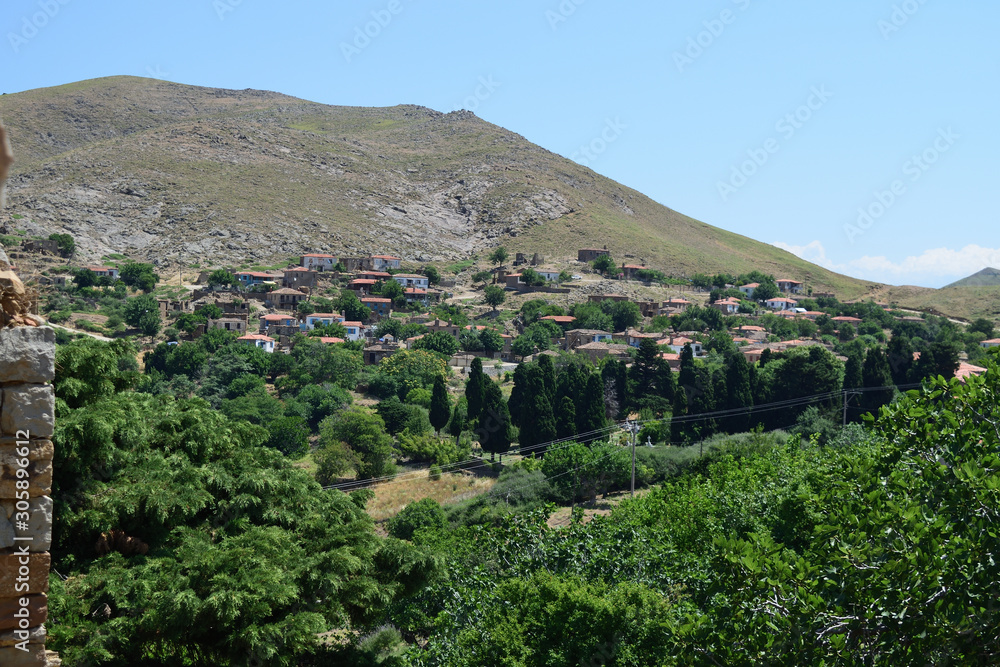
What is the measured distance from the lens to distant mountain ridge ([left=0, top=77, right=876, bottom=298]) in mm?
94750

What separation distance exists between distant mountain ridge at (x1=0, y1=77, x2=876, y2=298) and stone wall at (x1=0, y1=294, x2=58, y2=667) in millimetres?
88585

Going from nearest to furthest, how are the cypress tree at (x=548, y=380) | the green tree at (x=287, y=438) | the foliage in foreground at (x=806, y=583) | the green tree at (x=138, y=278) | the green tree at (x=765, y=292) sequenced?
the foliage in foreground at (x=806, y=583) < the green tree at (x=287, y=438) < the cypress tree at (x=548, y=380) < the green tree at (x=138, y=278) < the green tree at (x=765, y=292)

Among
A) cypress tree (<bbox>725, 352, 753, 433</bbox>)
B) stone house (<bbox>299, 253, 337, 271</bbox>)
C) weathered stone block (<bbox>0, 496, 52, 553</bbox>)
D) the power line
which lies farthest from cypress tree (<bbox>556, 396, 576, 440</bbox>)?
stone house (<bbox>299, 253, 337, 271</bbox>)

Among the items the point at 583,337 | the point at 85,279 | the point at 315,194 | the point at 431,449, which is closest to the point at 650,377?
the point at 431,449

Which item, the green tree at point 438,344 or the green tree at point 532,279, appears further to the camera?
the green tree at point 532,279

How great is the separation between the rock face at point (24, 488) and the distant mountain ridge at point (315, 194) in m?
88.6

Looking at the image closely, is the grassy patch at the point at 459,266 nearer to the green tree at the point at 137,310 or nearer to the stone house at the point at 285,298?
the stone house at the point at 285,298

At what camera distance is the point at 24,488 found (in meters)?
3.12

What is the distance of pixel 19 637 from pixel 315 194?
11182 centimetres

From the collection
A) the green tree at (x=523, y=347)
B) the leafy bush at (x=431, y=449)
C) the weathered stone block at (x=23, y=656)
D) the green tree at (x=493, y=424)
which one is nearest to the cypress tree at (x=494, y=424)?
the green tree at (x=493, y=424)

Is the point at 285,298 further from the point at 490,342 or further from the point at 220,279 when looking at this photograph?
the point at 490,342

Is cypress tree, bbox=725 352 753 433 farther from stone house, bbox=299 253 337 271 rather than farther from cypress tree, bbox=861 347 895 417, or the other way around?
stone house, bbox=299 253 337 271

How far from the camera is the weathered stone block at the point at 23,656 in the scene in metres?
3.03

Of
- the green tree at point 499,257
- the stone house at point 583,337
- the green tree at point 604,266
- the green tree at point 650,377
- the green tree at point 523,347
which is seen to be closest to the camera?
the green tree at point 650,377
